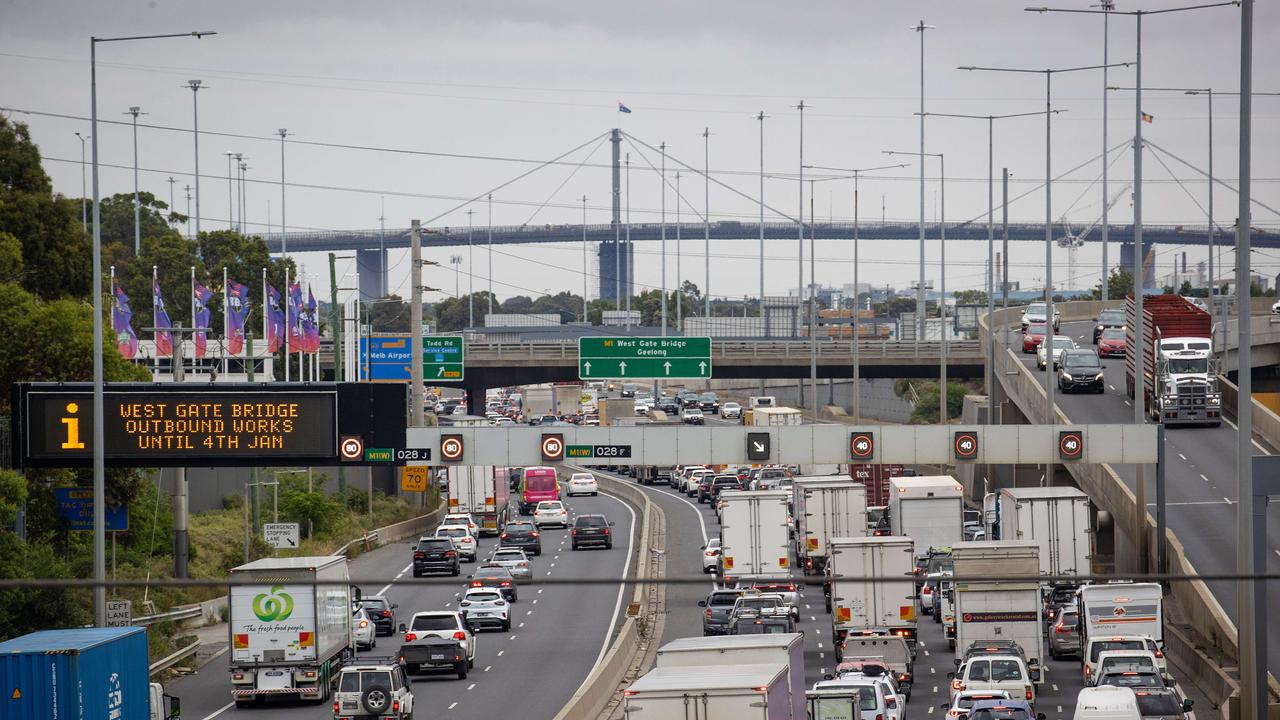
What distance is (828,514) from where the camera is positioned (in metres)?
52.4

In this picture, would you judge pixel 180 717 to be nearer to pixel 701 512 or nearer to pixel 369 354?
pixel 369 354

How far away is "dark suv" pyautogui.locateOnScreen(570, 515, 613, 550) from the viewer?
6397 centimetres

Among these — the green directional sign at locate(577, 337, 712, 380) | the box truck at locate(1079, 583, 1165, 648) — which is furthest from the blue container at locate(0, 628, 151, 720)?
the green directional sign at locate(577, 337, 712, 380)

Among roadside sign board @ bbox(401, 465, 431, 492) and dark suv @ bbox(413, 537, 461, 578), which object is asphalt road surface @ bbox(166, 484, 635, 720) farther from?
roadside sign board @ bbox(401, 465, 431, 492)

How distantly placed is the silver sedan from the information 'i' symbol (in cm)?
1827

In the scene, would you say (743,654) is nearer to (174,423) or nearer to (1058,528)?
(174,423)

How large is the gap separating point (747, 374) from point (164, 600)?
54.9 metres

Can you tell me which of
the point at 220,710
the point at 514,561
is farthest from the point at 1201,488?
the point at 220,710

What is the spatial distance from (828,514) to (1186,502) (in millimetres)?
10707

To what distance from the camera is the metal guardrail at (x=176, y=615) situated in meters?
39.5

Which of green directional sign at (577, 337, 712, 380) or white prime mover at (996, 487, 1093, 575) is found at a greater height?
green directional sign at (577, 337, 712, 380)

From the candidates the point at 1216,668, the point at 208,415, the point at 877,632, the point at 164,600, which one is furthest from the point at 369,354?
the point at 1216,668

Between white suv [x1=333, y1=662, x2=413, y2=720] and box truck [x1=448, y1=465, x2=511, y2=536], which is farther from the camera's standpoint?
box truck [x1=448, y1=465, x2=511, y2=536]

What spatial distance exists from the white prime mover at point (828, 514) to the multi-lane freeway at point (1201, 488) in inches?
330
